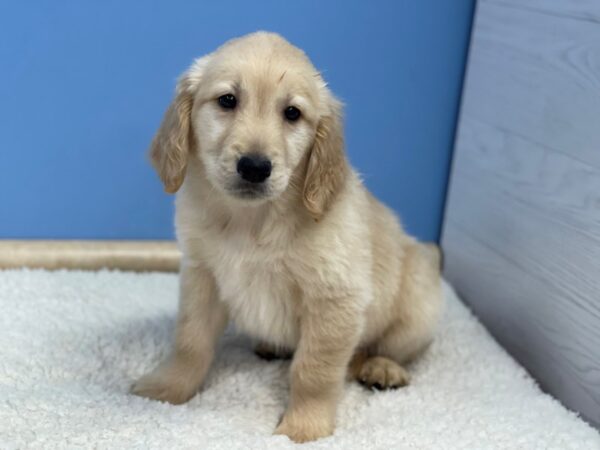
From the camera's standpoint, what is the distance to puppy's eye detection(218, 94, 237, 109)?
5.42 feet

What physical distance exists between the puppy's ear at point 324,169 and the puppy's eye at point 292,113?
0.08m

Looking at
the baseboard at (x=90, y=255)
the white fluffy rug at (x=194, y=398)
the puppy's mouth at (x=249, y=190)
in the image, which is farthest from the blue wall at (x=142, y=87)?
the puppy's mouth at (x=249, y=190)

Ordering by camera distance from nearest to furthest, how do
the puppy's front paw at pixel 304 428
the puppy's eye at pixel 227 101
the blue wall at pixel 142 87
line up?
the puppy's eye at pixel 227 101, the puppy's front paw at pixel 304 428, the blue wall at pixel 142 87

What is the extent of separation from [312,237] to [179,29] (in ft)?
4.11

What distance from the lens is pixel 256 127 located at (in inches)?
62.9

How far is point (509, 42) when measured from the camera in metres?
2.49

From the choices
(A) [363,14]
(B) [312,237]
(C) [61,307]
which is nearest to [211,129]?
(B) [312,237]

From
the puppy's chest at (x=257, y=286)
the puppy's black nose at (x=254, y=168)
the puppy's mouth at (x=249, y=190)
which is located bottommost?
the puppy's chest at (x=257, y=286)

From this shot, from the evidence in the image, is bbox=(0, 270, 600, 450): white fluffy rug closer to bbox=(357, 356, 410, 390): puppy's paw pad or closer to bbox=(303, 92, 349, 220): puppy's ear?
bbox=(357, 356, 410, 390): puppy's paw pad

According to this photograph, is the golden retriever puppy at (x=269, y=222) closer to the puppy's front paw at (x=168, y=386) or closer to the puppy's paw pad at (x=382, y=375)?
the puppy's front paw at (x=168, y=386)

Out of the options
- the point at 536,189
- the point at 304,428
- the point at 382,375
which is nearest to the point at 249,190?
the point at 304,428

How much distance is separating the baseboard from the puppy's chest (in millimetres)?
1014

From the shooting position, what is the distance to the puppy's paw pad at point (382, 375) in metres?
2.08

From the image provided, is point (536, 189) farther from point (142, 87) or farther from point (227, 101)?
point (142, 87)
